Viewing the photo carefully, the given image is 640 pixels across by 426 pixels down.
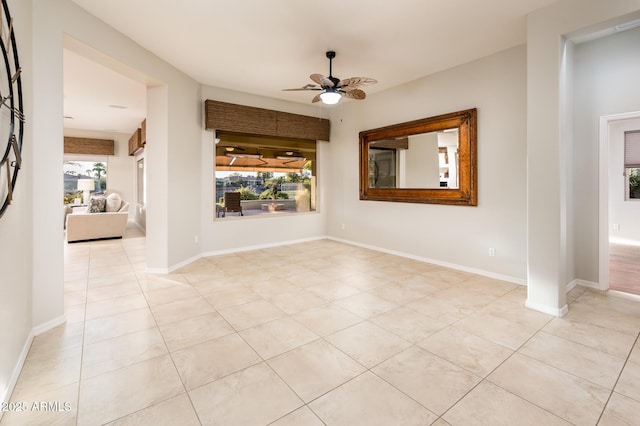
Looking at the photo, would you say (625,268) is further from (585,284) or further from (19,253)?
(19,253)

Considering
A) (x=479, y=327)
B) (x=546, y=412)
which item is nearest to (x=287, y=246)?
(x=479, y=327)

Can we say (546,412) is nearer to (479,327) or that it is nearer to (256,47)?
(479,327)

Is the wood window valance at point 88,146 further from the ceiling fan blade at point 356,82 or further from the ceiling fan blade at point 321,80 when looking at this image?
the ceiling fan blade at point 356,82

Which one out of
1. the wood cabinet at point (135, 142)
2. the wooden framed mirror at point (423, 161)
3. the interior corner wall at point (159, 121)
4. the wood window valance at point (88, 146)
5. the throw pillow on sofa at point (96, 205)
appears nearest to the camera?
the interior corner wall at point (159, 121)

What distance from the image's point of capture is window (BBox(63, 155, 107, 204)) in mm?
10109

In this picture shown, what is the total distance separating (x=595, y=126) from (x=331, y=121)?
4.54 metres

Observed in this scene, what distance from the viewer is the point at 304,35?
3500 millimetres

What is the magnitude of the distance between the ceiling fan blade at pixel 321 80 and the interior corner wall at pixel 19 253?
8.17ft

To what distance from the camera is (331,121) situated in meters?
6.80

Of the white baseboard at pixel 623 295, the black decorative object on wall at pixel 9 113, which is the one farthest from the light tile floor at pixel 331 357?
the black decorative object on wall at pixel 9 113

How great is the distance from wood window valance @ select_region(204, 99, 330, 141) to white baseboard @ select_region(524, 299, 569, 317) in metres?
4.84

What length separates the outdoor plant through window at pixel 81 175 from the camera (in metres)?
10.1

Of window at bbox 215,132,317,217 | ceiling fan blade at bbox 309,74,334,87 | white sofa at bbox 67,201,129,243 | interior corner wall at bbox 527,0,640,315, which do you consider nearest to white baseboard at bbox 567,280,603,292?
interior corner wall at bbox 527,0,640,315

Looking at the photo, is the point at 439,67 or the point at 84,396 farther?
the point at 439,67
